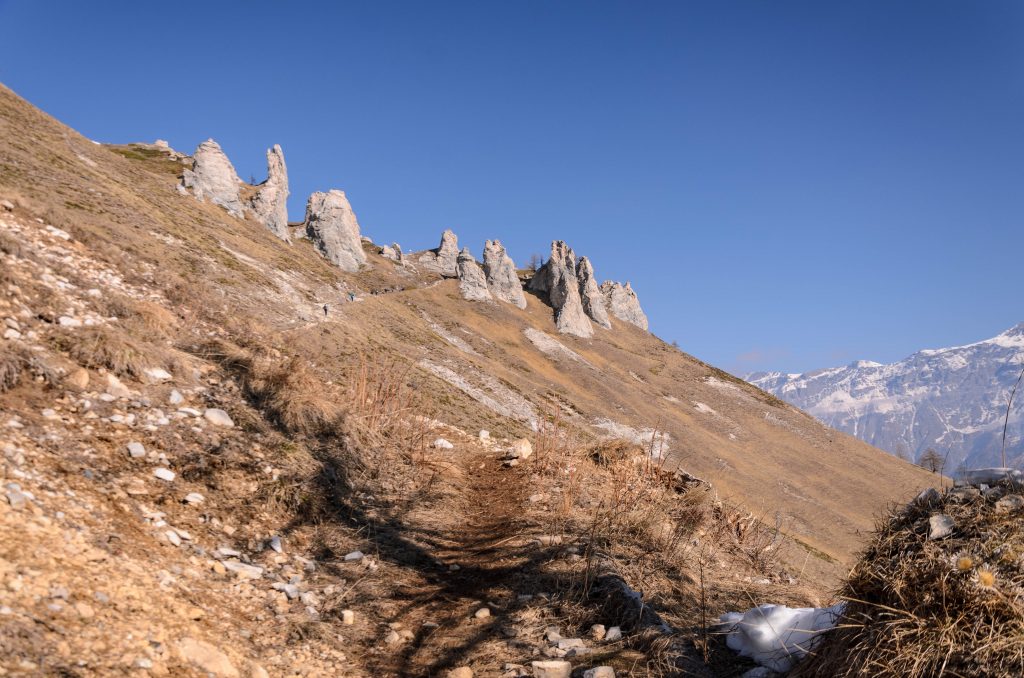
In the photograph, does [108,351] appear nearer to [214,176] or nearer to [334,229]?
[214,176]

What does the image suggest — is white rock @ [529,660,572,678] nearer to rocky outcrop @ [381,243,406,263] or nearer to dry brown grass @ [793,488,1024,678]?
dry brown grass @ [793,488,1024,678]

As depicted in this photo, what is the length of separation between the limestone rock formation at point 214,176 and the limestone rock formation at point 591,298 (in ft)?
170

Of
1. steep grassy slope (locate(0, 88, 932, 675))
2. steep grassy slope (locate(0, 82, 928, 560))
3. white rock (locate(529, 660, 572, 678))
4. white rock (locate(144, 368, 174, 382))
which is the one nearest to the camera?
white rock (locate(529, 660, 572, 678))

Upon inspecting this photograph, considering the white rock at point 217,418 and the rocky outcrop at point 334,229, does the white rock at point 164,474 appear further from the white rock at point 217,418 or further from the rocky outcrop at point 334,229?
the rocky outcrop at point 334,229

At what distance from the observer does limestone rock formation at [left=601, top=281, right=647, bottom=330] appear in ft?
323

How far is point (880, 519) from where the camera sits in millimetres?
3787

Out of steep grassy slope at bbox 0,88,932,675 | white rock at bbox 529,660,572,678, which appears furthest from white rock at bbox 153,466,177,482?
white rock at bbox 529,660,572,678

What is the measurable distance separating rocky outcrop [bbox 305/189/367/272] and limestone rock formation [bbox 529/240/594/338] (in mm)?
27986

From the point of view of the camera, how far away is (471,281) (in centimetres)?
7388

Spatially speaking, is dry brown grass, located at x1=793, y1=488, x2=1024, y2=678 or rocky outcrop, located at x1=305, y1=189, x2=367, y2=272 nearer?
dry brown grass, located at x1=793, y1=488, x2=1024, y2=678

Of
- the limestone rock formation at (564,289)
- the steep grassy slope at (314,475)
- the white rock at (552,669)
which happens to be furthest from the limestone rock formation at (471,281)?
the white rock at (552,669)

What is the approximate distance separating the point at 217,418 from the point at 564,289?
250 feet

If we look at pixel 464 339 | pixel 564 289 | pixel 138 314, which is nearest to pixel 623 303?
pixel 564 289

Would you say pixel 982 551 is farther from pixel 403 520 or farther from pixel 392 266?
pixel 392 266
